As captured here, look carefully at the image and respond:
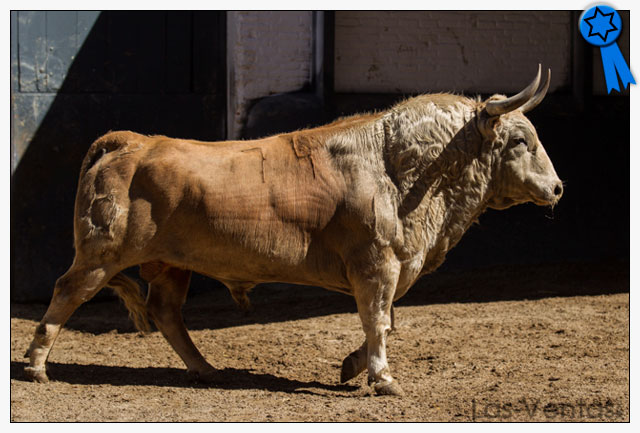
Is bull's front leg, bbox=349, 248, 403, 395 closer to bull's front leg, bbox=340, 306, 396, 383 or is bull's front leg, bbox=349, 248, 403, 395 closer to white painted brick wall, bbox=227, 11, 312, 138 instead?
bull's front leg, bbox=340, 306, 396, 383

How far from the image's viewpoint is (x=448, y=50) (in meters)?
9.36

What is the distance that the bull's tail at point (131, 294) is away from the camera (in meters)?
5.78

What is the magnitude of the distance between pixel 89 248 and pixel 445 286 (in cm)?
445

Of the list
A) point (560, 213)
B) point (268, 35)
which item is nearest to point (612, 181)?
point (560, 213)

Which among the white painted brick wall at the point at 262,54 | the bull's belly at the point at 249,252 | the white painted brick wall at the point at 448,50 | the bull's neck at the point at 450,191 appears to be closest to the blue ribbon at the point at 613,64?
the bull's neck at the point at 450,191

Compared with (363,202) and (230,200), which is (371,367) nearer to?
(363,202)

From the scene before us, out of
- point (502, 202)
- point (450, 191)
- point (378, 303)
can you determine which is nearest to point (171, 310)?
point (378, 303)

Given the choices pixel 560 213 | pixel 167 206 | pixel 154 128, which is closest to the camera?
pixel 167 206

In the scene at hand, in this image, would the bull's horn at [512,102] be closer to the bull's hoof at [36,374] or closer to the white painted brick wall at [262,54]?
the bull's hoof at [36,374]

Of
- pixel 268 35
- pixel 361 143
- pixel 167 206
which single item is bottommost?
pixel 167 206

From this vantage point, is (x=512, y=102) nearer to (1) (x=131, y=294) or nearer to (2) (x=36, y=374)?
(1) (x=131, y=294)

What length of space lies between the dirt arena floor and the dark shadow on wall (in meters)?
0.67

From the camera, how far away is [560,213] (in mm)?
9398

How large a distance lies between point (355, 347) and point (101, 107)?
3.73 metres
